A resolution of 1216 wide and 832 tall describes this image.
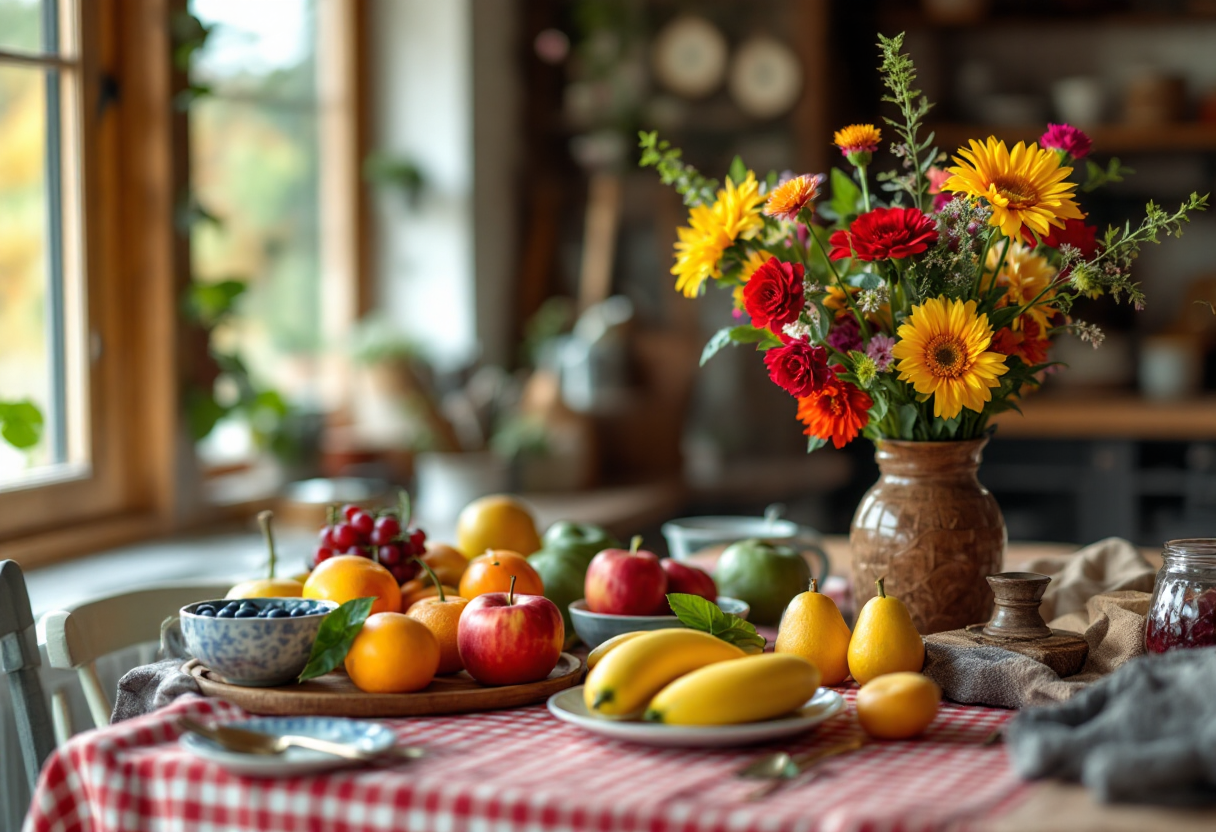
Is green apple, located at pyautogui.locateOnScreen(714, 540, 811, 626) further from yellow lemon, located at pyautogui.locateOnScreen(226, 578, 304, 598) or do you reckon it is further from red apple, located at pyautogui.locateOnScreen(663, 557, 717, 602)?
yellow lemon, located at pyautogui.locateOnScreen(226, 578, 304, 598)

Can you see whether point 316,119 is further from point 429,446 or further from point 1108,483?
point 1108,483

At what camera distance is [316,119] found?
12.2 feet

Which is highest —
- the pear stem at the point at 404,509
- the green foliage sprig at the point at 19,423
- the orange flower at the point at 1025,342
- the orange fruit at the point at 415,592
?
the orange flower at the point at 1025,342

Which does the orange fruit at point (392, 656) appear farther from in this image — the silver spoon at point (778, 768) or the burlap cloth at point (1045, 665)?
the burlap cloth at point (1045, 665)

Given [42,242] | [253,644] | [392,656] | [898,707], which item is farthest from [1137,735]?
[42,242]

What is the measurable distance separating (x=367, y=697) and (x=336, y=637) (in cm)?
7

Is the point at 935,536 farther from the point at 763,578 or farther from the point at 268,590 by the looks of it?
the point at 268,590

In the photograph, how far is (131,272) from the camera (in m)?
2.70

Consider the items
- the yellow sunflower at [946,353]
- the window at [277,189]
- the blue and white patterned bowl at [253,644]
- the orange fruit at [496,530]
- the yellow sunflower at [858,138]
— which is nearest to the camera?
the blue and white patterned bowl at [253,644]

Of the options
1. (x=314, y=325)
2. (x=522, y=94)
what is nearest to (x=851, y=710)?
(x=314, y=325)

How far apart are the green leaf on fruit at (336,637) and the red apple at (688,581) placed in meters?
0.39

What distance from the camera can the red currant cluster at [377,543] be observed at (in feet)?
5.03

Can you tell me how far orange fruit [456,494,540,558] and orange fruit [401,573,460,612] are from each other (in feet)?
0.58

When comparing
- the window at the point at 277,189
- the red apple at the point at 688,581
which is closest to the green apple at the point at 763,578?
the red apple at the point at 688,581
